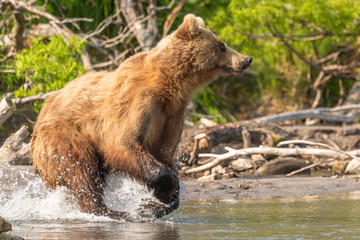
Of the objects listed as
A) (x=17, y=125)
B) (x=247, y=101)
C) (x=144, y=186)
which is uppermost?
(x=144, y=186)

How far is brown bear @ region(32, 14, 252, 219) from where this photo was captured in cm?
532

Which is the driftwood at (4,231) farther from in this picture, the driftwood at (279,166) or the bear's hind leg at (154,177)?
the driftwood at (279,166)

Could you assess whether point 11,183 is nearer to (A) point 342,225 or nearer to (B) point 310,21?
(A) point 342,225

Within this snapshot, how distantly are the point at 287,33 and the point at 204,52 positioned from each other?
8.36m

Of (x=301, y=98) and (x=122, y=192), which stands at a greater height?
(x=122, y=192)

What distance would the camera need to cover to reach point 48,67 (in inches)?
343

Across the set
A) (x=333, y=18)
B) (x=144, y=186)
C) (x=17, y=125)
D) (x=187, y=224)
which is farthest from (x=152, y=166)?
(x=333, y=18)

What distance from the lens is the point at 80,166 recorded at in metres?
5.36

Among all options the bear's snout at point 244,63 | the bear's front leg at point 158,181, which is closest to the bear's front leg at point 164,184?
the bear's front leg at point 158,181

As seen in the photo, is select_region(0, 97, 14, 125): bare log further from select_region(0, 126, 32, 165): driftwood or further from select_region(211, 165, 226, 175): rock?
select_region(211, 165, 226, 175): rock

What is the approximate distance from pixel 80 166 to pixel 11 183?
2.53 meters

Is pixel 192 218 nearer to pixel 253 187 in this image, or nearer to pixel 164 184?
pixel 164 184

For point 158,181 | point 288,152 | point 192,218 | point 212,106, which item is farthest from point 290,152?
point 212,106

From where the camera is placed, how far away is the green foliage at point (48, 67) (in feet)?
28.4
